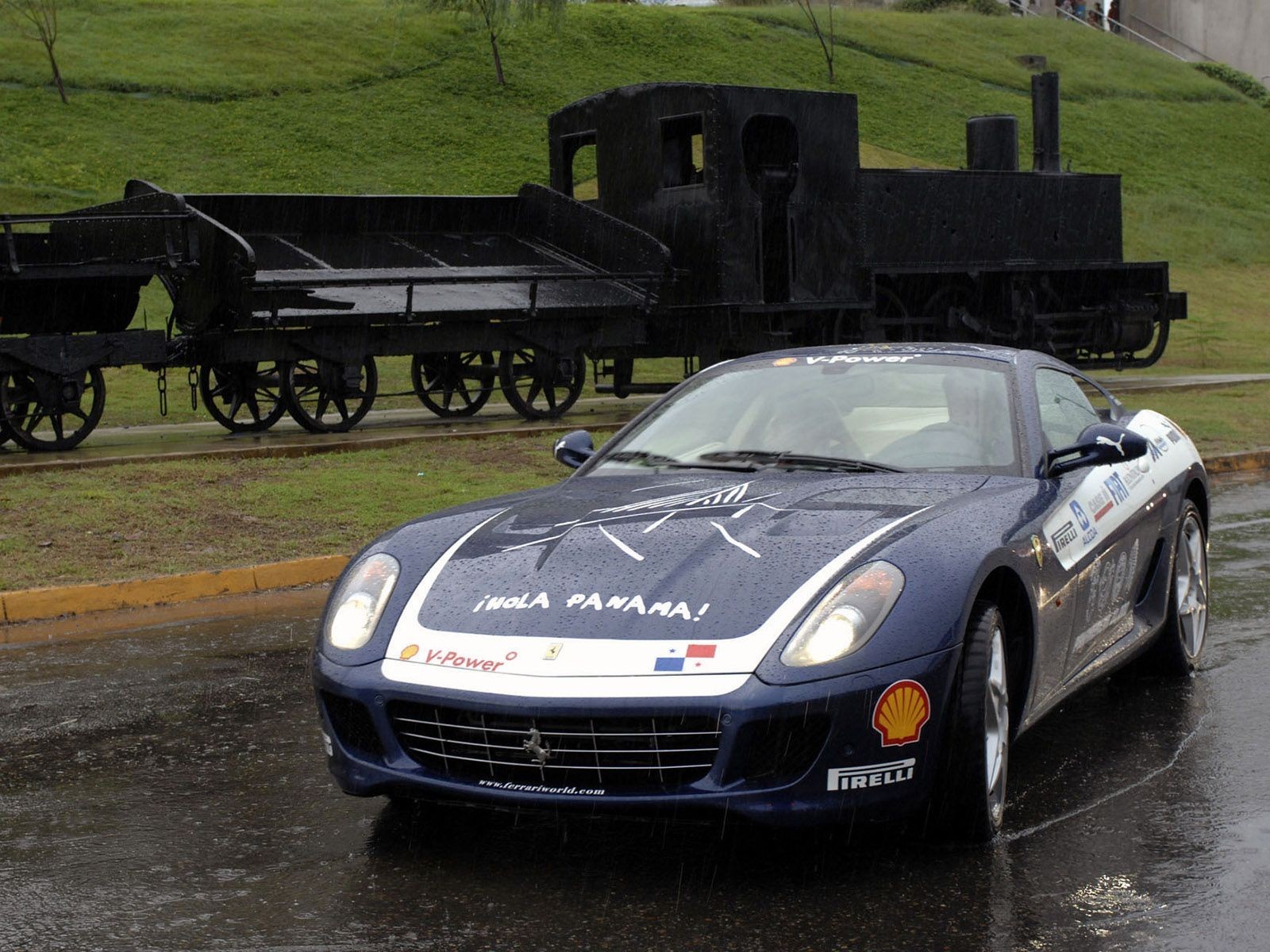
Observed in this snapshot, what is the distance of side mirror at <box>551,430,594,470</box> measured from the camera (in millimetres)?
6070

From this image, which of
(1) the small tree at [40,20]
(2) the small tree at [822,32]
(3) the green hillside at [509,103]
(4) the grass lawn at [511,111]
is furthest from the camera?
(2) the small tree at [822,32]

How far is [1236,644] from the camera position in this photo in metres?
7.31

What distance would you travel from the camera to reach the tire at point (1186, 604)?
657cm

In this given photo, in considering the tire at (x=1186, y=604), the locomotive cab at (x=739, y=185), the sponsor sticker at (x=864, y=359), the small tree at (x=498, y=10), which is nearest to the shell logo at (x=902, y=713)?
the sponsor sticker at (x=864, y=359)

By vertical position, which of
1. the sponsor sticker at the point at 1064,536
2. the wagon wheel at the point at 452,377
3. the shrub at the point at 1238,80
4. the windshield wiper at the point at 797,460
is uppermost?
the shrub at the point at 1238,80

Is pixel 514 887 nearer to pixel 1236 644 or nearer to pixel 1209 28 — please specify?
pixel 1236 644

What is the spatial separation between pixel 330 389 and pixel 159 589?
26.2 feet

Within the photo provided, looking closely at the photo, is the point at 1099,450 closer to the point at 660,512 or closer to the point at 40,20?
the point at 660,512

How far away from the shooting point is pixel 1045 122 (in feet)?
79.5

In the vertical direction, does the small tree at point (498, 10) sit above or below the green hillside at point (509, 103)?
above

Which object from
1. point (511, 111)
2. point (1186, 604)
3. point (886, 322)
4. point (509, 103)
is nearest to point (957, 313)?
point (886, 322)

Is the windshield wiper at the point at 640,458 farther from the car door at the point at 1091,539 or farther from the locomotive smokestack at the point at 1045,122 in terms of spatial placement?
the locomotive smokestack at the point at 1045,122

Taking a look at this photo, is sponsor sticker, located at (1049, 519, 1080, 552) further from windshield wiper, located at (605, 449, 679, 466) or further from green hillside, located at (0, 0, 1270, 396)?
green hillside, located at (0, 0, 1270, 396)

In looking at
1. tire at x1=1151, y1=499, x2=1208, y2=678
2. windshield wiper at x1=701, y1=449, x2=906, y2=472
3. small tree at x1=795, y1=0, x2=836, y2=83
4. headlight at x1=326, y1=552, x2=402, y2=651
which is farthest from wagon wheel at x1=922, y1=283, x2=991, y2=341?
small tree at x1=795, y1=0, x2=836, y2=83
